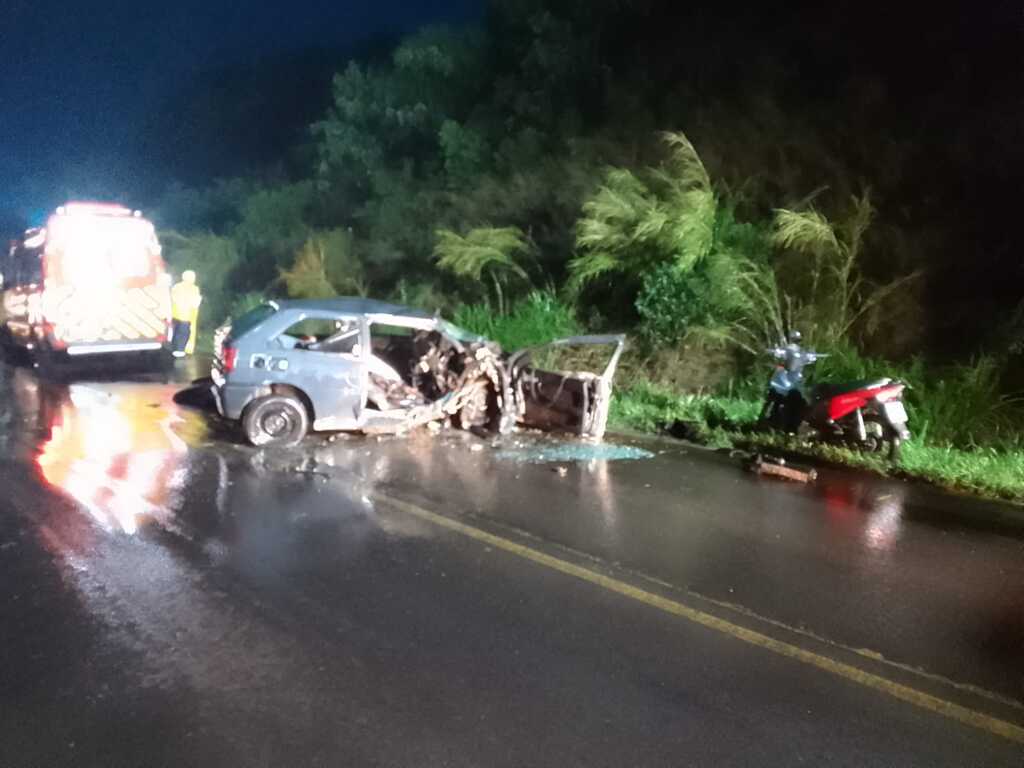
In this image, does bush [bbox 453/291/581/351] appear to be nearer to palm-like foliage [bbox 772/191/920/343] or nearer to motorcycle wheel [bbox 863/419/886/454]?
palm-like foliage [bbox 772/191/920/343]

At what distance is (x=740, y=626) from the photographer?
5.16 meters

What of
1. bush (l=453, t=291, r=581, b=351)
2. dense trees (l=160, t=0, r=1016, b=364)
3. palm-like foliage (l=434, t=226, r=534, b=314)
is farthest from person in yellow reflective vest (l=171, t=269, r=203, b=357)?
bush (l=453, t=291, r=581, b=351)

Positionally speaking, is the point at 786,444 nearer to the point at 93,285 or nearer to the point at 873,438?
the point at 873,438

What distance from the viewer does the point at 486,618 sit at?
5148 millimetres

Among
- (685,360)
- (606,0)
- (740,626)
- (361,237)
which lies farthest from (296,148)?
(740,626)

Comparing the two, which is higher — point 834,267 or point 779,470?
point 834,267

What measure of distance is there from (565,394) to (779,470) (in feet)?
8.48

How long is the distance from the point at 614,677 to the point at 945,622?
218 cm

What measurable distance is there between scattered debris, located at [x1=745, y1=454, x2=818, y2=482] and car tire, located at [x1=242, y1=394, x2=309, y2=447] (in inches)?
182

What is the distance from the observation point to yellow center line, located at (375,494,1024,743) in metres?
4.24

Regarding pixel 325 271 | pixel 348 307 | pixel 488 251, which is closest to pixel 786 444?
pixel 348 307

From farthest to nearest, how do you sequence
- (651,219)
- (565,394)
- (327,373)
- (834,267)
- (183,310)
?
(183,310), (651,219), (834,267), (565,394), (327,373)

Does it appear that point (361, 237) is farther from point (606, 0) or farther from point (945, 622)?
point (945, 622)

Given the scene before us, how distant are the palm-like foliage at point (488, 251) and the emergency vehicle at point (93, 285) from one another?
5.04 meters
